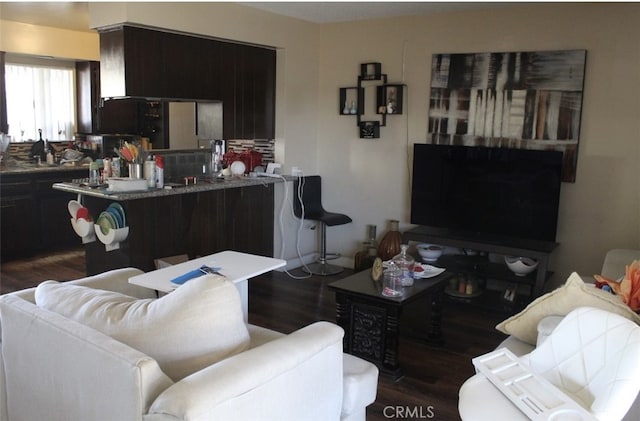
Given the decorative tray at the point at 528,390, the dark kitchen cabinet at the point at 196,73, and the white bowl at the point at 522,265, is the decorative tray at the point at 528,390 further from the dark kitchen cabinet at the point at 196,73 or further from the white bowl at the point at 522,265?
the dark kitchen cabinet at the point at 196,73

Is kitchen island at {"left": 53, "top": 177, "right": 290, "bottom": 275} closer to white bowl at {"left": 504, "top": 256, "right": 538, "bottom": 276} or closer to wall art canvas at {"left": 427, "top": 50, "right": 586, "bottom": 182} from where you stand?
wall art canvas at {"left": 427, "top": 50, "right": 586, "bottom": 182}

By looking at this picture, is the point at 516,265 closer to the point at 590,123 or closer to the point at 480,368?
the point at 590,123

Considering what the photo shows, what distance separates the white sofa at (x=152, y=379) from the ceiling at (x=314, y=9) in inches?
128

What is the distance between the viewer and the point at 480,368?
72.4 inches

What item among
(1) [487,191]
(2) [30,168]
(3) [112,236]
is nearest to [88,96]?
(2) [30,168]

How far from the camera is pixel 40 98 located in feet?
21.5

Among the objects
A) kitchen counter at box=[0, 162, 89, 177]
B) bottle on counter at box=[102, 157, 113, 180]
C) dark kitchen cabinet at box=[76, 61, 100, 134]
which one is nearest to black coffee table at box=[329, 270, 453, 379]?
bottle on counter at box=[102, 157, 113, 180]

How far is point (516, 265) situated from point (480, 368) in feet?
8.99

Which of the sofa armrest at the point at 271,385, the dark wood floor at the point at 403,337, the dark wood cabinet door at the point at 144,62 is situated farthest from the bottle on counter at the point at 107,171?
the sofa armrest at the point at 271,385

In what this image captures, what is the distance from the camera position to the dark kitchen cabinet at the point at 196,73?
4.16 meters

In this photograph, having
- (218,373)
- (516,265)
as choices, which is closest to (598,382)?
(218,373)

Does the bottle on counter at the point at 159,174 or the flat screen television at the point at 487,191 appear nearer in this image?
the bottle on counter at the point at 159,174

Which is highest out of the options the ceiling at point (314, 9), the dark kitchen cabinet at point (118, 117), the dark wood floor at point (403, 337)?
the ceiling at point (314, 9)

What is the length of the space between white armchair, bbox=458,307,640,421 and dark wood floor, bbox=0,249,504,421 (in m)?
1.11
